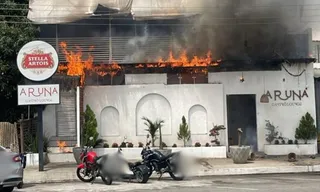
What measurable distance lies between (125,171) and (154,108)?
259 inches

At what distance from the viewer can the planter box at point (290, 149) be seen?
1898 cm

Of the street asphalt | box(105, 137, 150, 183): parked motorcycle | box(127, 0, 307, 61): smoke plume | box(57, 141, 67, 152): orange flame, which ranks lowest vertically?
the street asphalt

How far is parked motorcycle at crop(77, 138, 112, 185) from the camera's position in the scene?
12.9 m

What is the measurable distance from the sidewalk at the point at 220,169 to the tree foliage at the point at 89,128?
1.48 m

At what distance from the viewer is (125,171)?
13.3 m

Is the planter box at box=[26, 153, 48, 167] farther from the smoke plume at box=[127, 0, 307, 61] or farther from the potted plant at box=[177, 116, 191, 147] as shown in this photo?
the smoke plume at box=[127, 0, 307, 61]

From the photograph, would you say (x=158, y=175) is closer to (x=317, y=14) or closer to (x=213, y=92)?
(x=213, y=92)

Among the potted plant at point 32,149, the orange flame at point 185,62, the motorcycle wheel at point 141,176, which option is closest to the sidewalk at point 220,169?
the potted plant at point 32,149

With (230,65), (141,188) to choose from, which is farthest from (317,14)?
(141,188)

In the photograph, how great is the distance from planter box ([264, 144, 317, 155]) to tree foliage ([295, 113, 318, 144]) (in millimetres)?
387

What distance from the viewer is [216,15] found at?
2059cm

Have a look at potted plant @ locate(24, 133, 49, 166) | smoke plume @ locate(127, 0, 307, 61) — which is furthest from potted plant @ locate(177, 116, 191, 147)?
potted plant @ locate(24, 133, 49, 166)

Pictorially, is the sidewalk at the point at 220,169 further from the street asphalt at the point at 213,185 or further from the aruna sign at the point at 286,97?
the aruna sign at the point at 286,97

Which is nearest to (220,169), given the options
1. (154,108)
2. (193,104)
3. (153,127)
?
(153,127)
